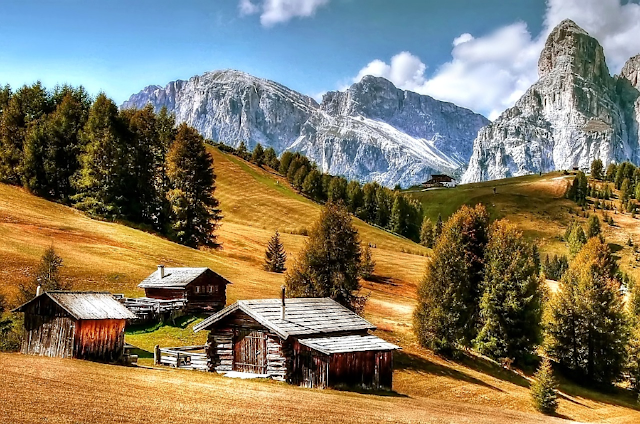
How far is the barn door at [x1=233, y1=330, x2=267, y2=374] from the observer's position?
37.1 m

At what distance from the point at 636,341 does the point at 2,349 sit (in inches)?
2186

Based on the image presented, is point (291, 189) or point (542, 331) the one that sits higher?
point (291, 189)

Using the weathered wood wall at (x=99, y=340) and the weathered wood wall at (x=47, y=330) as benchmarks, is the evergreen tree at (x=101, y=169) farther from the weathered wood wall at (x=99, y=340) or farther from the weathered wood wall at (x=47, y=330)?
the weathered wood wall at (x=99, y=340)


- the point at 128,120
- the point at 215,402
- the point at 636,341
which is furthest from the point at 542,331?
the point at 128,120

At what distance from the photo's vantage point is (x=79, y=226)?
71750 millimetres

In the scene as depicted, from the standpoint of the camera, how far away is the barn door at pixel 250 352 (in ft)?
122

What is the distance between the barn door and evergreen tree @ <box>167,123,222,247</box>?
46.6 meters

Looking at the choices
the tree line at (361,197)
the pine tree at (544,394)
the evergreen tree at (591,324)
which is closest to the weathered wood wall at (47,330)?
the pine tree at (544,394)

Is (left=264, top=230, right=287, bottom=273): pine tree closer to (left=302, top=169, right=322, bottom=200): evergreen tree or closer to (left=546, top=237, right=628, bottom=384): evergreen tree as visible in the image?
(left=546, top=237, right=628, bottom=384): evergreen tree

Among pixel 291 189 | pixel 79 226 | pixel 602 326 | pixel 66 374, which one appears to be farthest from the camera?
pixel 291 189

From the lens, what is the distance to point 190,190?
85.7 metres

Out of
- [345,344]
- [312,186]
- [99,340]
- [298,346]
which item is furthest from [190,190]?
[312,186]

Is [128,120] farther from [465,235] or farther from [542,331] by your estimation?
[542,331]

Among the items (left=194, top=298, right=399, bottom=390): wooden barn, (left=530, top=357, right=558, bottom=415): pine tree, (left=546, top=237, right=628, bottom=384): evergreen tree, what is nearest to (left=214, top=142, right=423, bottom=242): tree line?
(left=546, top=237, right=628, bottom=384): evergreen tree
